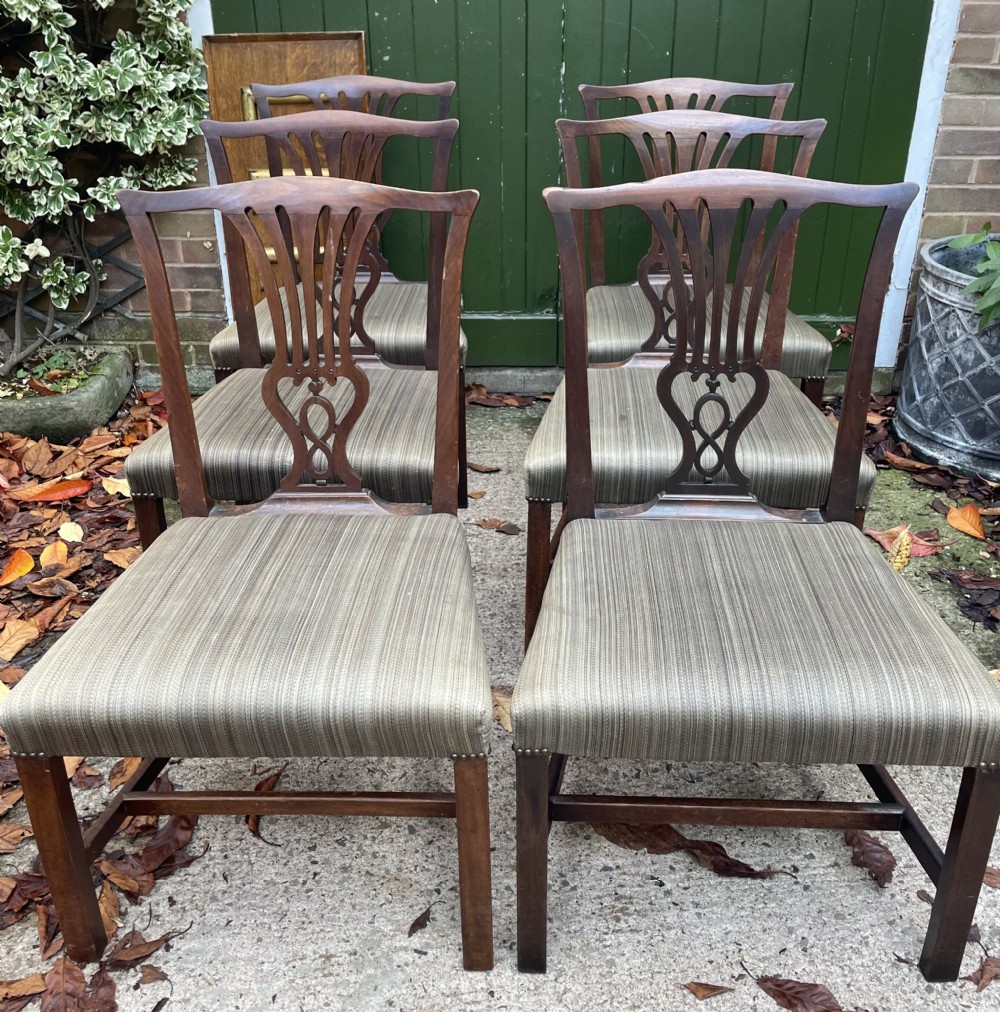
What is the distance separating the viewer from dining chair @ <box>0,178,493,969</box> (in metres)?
1.18

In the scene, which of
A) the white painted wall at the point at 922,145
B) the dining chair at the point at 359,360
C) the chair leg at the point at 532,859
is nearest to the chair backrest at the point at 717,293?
the dining chair at the point at 359,360

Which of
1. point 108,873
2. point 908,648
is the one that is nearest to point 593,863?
point 908,648

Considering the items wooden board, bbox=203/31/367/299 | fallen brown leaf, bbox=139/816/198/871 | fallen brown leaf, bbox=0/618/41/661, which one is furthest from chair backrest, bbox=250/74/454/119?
fallen brown leaf, bbox=139/816/198/871

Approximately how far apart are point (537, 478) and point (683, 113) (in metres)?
1.02

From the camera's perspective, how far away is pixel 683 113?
2.16 meters

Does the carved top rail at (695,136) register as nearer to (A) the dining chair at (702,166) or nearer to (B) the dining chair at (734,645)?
(A) the dining chair at (702,166)

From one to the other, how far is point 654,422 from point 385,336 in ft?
2.50

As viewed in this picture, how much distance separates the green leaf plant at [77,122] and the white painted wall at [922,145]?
2217 mm

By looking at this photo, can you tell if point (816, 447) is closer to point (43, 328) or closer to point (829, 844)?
point (829, 844)

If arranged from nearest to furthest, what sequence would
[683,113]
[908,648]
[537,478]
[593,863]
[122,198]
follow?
[908,648], [122,198], [593,863], [537,478], [683,113]

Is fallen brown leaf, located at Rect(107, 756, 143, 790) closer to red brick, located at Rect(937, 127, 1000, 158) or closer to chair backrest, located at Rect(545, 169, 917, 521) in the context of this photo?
chair backrest, located at Rect(545, 169, 917, 521)

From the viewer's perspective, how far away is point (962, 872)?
127 centimetres

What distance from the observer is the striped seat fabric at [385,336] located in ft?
7.25

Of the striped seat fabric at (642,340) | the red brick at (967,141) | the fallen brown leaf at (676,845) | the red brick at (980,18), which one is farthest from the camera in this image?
the red brick at (967,141)
